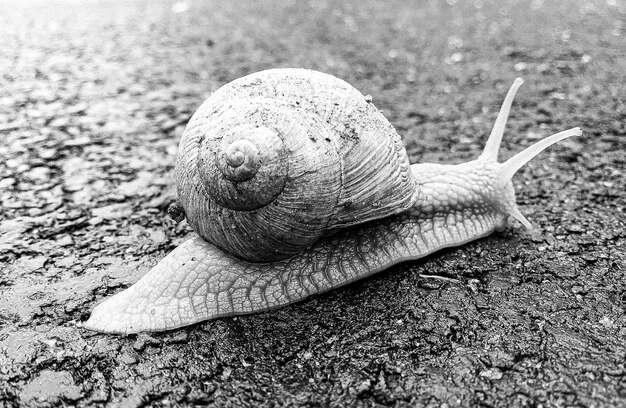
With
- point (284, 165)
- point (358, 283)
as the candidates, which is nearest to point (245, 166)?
point (284, 165)

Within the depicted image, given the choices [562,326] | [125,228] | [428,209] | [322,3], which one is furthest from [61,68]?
[562,326]

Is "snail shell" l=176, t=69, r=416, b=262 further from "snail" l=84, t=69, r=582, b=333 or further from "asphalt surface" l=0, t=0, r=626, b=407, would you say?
"asphalt surface" l=0, t=0, r=626, b=407

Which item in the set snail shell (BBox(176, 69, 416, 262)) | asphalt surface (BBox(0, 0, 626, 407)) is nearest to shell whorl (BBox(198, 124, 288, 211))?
snail shell (BBox(176, 69, 416, 262))

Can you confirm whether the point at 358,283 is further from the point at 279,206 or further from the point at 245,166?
the point at 245,166

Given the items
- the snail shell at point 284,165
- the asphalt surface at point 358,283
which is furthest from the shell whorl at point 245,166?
the asphalt surface at point 358,283

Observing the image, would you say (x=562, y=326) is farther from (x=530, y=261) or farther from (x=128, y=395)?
(x=128, y=395)

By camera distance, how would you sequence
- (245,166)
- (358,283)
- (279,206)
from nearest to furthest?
(245,166), (279,206), (358,283)
